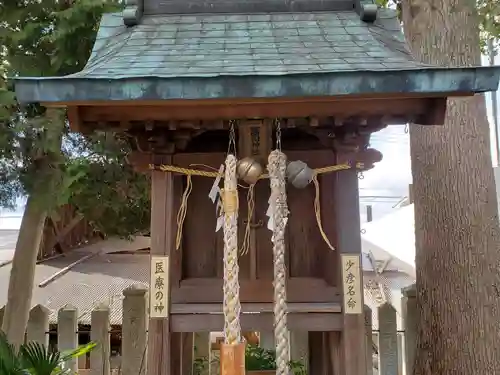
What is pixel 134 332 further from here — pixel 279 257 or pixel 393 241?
pixel 393 241

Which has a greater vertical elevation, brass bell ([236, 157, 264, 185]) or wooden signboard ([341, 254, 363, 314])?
brass bell ([236, 157, 264, 185])

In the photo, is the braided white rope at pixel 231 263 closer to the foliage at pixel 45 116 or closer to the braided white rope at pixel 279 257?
the braided white rope at pixel 279 257

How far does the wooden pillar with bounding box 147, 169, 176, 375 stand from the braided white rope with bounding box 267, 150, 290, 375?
657mm

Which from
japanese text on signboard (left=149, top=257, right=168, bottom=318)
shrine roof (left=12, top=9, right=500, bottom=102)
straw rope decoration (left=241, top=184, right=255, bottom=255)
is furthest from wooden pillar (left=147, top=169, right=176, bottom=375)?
shrine roof (left=12, top=9, right=500, bottom=102)

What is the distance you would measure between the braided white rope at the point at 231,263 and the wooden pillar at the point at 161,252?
452 millimetres

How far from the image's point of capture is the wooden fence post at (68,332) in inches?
165

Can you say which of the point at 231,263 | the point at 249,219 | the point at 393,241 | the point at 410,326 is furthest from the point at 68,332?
the point at 393,241

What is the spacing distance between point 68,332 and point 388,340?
269 centimetres

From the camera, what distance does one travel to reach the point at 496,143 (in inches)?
473

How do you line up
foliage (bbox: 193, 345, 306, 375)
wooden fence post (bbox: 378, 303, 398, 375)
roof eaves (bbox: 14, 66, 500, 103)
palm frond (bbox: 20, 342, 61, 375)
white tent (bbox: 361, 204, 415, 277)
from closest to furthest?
roof eaves (bbox: 14, 66, 500, 103), palm frond (bbox: 20, 342, 61, 375), foliage (bbox: 193, 345, 306, 375), wooden fence post (bbox: 378, 303, 398, 375), white tent (bbox: 361, 204, 415, 277)

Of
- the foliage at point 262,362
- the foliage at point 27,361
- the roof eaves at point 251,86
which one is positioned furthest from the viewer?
the foliage at point 262,362

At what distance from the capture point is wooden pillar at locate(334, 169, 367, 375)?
8.98 ft

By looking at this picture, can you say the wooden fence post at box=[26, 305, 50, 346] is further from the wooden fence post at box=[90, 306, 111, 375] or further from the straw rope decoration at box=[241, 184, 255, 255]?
the straw rope decoration at box=[241, 184, 255, 255]

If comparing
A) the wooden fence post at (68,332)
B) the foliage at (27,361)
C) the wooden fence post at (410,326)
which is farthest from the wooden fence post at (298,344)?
the foliage at (27,361)
